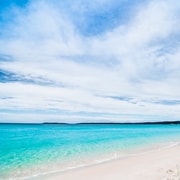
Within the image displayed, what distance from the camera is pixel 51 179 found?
8.52 metres

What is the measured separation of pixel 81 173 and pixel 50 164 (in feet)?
10.1

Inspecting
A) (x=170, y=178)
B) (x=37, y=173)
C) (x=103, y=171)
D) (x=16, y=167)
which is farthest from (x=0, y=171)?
(x=170, y=178)

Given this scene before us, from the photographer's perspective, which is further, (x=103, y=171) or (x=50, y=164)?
(x=50, y=164)

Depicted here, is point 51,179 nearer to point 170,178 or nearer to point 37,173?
point 37,173

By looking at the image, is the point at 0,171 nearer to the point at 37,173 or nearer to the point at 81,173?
the point at 37,173

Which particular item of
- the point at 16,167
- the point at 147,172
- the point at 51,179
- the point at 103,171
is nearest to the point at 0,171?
the point at 16,167

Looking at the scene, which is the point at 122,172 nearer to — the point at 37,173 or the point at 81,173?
the point at 81,173

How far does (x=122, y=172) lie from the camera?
9406 mm

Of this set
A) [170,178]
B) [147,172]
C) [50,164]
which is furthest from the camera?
[50,164]

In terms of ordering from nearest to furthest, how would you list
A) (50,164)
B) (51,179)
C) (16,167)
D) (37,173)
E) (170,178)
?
(170,178)
(51,179)
(37,173)
(16,167)
(50,164)

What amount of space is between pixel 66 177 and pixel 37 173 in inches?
71.0

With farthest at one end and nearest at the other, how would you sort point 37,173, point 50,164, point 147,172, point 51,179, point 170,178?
1. point 50,164
2. point 37,173
3. point 147,172
4. point 51,179
5. point 170,178

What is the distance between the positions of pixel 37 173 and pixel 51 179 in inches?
66.1

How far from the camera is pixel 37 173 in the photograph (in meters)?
9.95
